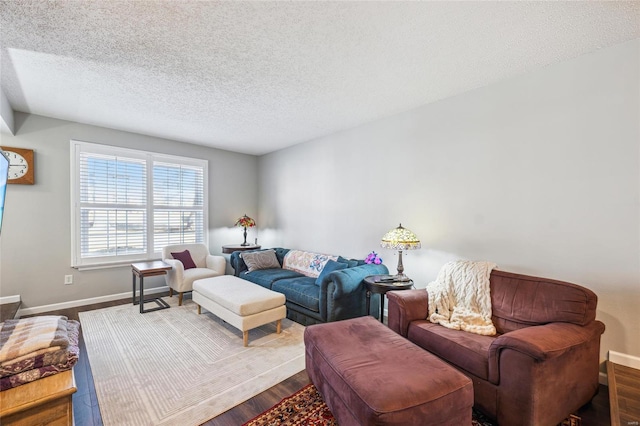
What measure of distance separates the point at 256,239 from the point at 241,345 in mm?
3401

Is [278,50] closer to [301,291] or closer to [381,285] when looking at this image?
[381,285]

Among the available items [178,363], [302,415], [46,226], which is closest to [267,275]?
[178,363]

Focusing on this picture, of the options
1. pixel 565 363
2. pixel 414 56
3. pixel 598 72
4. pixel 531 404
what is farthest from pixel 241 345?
pixel 598 72

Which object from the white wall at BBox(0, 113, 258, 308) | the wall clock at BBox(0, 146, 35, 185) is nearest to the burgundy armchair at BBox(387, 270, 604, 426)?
the white wall at BBox(0, 113, 258, 308)

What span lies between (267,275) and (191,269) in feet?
4.38

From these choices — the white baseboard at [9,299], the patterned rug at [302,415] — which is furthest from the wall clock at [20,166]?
the patterned rug at [302,415]

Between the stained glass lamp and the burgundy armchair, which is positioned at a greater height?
the stained glass lamp

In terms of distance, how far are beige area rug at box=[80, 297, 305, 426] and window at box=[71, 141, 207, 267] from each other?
43.5 inches

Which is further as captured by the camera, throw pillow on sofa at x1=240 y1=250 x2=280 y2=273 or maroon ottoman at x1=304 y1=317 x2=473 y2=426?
throw pillow on sofa at x1=240 y1=250 x2=280 y2=273

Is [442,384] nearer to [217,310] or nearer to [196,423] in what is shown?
[196,423]

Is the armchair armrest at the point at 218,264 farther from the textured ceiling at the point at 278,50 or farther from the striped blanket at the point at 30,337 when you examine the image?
the striped blanket at the point at 30,337

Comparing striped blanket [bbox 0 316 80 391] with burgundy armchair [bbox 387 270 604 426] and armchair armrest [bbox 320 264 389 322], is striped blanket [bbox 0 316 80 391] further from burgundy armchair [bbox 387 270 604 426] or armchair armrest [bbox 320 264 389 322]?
burgundy armchair [bbox 387 270 604 426]

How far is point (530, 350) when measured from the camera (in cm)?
157

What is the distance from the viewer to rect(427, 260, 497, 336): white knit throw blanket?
7.34ft
